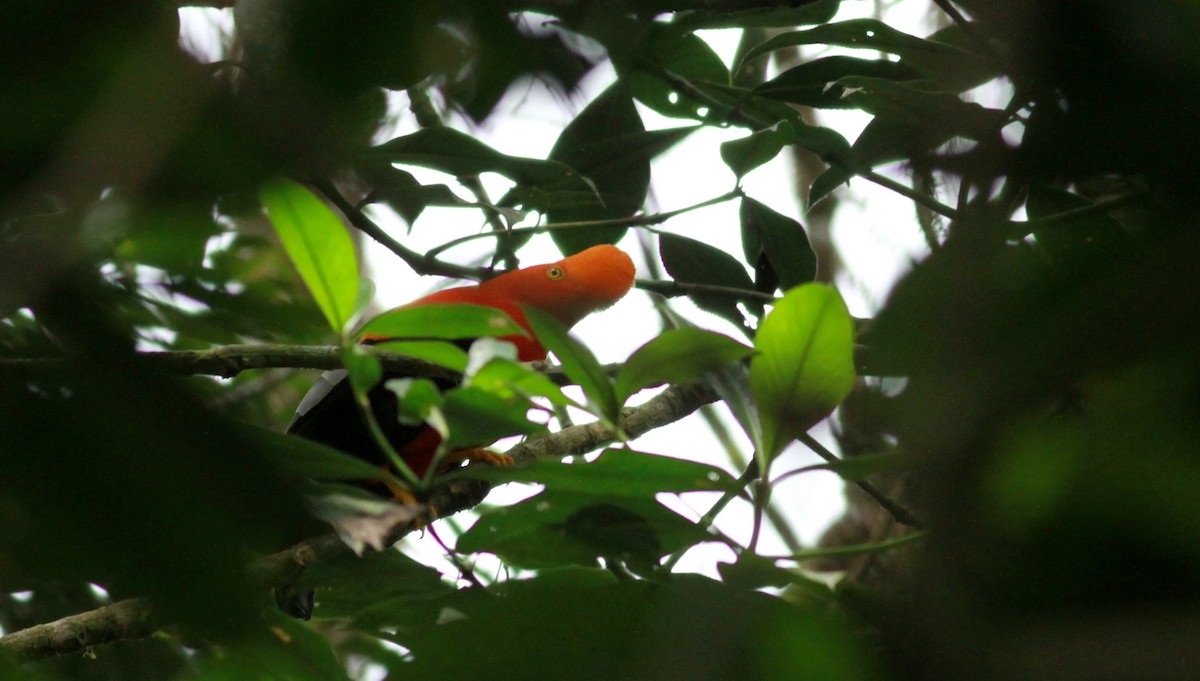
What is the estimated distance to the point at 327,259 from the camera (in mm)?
1021

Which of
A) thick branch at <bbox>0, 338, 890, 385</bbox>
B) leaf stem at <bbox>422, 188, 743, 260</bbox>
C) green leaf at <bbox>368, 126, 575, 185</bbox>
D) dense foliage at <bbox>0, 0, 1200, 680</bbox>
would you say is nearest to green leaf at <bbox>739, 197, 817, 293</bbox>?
leaf stem at <bbox>422, 188, 743, 260</bbox>

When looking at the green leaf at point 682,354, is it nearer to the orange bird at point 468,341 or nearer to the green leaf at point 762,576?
the green leaf at point 762,576

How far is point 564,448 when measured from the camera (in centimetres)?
197

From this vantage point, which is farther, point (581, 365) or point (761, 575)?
point (581, 365)

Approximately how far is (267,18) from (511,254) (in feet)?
5.43

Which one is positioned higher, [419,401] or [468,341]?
[468,341]

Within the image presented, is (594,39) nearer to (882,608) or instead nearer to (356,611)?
(882,608)

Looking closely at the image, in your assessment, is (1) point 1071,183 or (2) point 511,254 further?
(2) point 511,254

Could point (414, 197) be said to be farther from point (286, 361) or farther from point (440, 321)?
point (440, 321)

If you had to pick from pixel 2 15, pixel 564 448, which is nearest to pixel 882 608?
pixel 2 15

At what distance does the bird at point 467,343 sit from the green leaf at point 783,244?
450mm

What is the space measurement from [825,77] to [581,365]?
1.11 meters

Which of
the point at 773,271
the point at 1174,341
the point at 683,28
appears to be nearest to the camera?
the point at 1174,341

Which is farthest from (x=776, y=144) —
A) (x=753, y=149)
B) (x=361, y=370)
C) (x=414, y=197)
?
(x=361, y=370)
